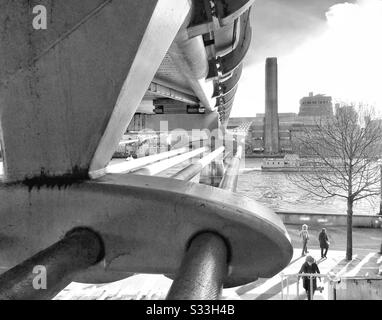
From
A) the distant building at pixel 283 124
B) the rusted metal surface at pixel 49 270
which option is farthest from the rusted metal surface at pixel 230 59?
the distant building at pixel 283 124

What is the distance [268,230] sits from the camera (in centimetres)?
109

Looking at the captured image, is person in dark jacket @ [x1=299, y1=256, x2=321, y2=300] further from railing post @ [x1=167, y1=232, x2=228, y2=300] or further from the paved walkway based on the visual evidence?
railing post @ [x1=167, y1=232, x2=228, y2=300]

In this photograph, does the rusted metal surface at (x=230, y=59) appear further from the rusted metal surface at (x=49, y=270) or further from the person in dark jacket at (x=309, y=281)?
the rusted metal surface at (x=49, y=270)

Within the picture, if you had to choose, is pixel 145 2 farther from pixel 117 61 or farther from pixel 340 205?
pixel 340 205

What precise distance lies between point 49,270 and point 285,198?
69.3 ft

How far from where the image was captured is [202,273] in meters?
0.86

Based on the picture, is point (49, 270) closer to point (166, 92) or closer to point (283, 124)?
point (166, 92)

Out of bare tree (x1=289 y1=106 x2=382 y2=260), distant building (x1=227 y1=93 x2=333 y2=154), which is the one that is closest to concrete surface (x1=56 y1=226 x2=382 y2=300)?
bare tree (x1=289 y1=106 x2=382 y2=260)

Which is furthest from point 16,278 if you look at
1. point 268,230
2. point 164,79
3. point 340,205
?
point 340,205

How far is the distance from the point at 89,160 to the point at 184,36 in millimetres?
2063

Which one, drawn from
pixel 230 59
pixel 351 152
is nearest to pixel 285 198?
pixel 351 152

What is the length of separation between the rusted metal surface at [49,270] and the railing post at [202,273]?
322 mm

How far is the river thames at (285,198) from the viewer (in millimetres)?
17344

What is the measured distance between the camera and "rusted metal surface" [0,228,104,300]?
32.9 inches
